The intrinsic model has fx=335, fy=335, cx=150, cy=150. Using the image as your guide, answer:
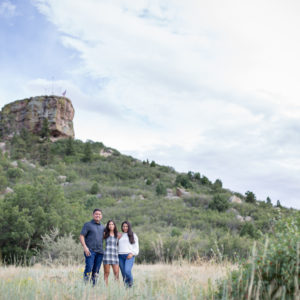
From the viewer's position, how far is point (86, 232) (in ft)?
22.6

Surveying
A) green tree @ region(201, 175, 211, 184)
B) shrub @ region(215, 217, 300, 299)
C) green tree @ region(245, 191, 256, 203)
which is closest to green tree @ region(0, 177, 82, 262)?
shrub @ region(215, 217, 300, 299)

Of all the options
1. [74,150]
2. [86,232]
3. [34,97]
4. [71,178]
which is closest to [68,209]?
[86,232]

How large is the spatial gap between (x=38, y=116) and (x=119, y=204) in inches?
1279

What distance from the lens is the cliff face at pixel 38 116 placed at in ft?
184

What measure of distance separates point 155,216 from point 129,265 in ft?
64.7

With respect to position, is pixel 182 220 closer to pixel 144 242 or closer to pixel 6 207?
pixel 144 242

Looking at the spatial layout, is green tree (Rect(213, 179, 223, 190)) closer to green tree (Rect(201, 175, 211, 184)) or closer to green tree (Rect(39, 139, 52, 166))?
green tree (Rect(201, 175, 211, 184))

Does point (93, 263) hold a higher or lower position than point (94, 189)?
lower

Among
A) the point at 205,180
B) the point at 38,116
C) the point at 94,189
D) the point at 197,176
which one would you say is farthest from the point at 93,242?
the point at 38,116

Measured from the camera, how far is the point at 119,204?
30.1 metres

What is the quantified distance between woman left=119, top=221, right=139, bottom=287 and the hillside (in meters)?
0.56

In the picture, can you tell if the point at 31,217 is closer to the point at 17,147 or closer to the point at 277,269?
the point at 277,269

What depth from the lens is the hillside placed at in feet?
51.3

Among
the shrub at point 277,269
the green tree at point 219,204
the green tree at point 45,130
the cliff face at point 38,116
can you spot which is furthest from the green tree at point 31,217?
the cliff face at point 38,116
